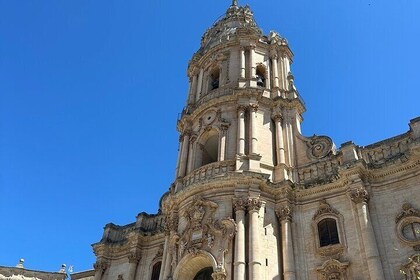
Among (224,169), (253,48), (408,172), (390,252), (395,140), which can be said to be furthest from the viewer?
(253,48)

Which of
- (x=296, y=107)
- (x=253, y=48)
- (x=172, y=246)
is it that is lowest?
(x=172, y=246)

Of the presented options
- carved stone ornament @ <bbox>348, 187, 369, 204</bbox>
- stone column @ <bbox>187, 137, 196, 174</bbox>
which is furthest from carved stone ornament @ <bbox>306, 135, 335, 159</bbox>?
stone column @ <bbox>187, 137, 196, 174</bbox>

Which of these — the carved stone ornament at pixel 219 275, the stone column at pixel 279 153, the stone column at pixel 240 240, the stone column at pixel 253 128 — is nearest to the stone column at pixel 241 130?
the stone column at pixel 253 128

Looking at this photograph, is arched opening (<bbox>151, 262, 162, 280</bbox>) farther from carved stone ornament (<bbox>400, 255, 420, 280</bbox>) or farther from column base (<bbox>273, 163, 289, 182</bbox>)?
carved stone ornament (<bbox>400, 255, 420, 280</bbox>)

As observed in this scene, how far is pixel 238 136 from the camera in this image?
27438mm

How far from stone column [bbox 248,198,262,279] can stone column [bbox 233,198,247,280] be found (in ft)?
1.17

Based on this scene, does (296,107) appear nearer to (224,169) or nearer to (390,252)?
(224,169)

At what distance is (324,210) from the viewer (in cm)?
2384

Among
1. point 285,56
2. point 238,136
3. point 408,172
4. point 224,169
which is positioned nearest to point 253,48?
point 285,56

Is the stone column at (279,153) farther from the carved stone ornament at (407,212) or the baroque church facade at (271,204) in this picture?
the carved stone ornament at (407,212)

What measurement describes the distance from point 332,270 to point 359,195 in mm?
4161

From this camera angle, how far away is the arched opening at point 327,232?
2295cm

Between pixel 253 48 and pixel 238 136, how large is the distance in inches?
374

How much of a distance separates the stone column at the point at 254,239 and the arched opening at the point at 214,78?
13.3 m
